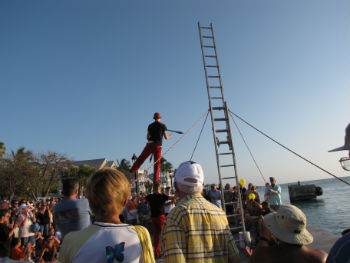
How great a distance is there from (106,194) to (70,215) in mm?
1955

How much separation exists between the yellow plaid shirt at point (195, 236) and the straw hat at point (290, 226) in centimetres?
45

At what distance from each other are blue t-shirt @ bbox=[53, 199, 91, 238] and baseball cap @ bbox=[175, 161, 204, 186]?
1.77m

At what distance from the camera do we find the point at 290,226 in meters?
2.26

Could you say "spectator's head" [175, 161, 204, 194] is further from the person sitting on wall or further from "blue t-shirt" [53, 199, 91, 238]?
"blue t-shirt" [53, 199, 91, 238]

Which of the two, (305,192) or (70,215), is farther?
(305,192)

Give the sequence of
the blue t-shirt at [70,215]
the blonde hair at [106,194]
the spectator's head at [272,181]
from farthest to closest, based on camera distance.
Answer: the spectator's head at [272,181] → the blue t-shirt at [70,215] → the blonde hair at [106,194]

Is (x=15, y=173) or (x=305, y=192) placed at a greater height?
(x=15, y=173)

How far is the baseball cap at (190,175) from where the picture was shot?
2279mm

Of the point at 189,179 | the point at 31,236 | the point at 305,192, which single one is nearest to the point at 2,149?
the point at 31,236

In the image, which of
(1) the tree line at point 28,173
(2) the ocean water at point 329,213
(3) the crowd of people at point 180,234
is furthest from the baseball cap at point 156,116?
(1) the tree line at point 28,173

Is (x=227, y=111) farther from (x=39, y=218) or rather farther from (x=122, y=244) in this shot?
(x=39, y=218)

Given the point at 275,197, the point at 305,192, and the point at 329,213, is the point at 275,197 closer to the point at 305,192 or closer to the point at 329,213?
the point at 329,213

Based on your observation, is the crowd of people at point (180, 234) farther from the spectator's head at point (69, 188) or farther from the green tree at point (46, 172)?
the green tree at point (46, 172)

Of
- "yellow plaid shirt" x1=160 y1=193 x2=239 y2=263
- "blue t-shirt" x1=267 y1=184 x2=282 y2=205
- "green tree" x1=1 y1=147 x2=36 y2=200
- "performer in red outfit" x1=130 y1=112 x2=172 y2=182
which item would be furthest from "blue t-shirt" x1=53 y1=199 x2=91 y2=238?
"green tree" x1=1 y1=147 x2=36 y2=200
